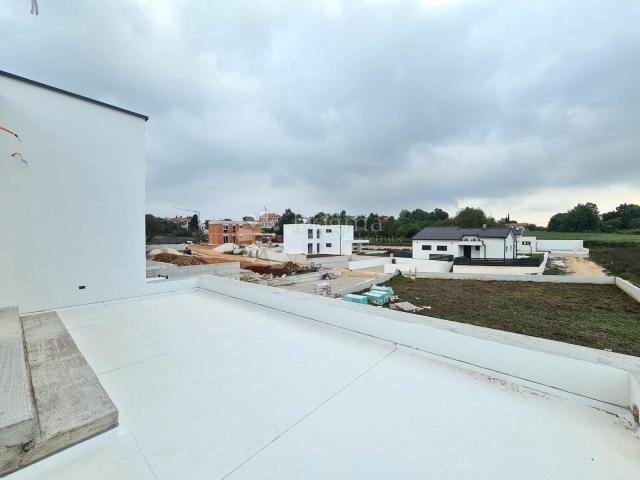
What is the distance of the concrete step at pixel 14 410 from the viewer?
90 cm

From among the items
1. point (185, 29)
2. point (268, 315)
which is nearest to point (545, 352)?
point (268, 315)

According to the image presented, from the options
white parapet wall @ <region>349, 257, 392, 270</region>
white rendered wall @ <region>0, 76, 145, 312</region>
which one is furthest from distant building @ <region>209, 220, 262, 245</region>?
white rendered wall @ <region>0, 76, 145, 312</region>

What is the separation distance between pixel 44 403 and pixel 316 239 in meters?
29.1

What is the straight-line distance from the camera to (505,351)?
158 cm

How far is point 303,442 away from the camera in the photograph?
108 cm

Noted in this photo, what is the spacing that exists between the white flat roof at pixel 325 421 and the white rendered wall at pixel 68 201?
1.73 meters

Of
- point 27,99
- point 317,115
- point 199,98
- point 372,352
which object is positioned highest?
point 317,115

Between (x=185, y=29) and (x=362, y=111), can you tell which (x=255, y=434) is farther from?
(x=362, y=111)

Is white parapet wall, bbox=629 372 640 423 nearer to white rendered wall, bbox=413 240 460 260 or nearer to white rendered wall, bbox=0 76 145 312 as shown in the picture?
white rendered wall, bbox=0 76 145 312

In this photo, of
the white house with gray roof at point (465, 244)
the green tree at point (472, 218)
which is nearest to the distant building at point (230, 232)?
the white house with gray roof at point (465, 244)

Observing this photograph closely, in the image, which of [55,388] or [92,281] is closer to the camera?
[55,388]

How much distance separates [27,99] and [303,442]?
4359 millimetres

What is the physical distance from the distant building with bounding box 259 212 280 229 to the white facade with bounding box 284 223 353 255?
1440 inches

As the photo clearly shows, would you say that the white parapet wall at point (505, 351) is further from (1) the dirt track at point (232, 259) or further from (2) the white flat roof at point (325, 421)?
(1) the dirt track at point (232, 259)
